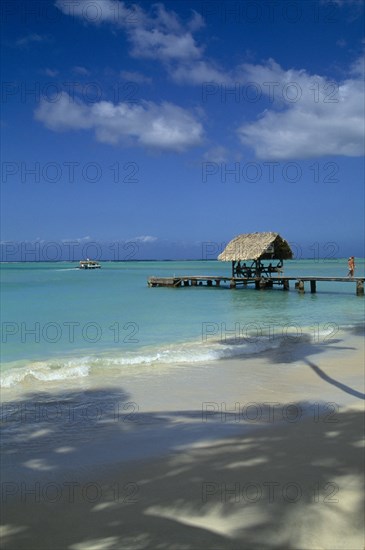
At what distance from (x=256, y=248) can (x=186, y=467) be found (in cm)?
2914

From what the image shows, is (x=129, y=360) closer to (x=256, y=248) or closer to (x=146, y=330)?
(x=146, y=330)

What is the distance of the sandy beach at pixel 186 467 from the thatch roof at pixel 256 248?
25.0m

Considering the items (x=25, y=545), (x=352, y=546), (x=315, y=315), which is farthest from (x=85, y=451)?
(x=315, y=315)

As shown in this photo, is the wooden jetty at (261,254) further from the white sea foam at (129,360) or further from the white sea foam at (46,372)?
the white sea foam at (46,372)

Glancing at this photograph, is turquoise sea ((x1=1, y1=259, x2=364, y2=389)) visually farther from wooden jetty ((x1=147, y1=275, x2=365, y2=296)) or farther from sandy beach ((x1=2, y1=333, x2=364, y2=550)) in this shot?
sandy beach ((x1=2, y1=333, x2=364, y2=550))

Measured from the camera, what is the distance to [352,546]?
3.27 meters

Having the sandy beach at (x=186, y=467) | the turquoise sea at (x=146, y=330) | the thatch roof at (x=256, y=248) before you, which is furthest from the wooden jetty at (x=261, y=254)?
the sandy beach at (x=186, y=467)

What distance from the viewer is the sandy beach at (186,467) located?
354 centimetres

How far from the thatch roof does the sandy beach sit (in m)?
25.0

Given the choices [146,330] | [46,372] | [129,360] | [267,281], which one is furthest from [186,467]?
[267,281]

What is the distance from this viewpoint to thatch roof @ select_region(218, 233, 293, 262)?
3276cm

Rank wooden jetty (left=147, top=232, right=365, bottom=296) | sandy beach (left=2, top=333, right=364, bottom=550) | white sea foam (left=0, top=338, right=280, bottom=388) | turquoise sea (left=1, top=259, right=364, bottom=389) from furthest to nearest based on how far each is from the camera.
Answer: wooden jetty (left=147, top=232, right=365, bottom=296) → turquoise sea (left=1, top=259, right=364, bottom=389) → white sea foam (left=0, top=338, right=280, bottom=388) → sandy beach (left=2, top=333, right=364, bottom=550)

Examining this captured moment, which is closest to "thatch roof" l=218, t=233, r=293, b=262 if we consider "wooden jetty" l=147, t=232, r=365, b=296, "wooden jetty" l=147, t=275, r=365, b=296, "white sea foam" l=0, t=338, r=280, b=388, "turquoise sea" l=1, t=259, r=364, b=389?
"wooden jetty" l=147, t=232, r=365, b=296

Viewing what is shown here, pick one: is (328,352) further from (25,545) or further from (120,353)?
(25,545)
